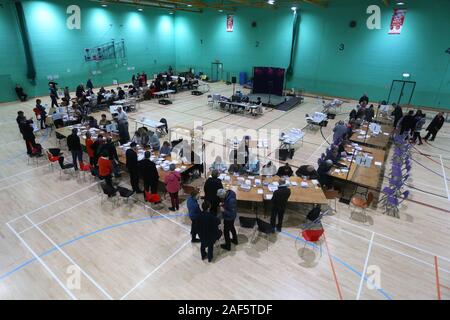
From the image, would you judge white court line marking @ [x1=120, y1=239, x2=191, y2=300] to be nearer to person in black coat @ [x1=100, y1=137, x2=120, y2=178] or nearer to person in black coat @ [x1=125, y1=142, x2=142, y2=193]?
person in black coat @ [x1=125, y1=142, x2=142, y2=193]

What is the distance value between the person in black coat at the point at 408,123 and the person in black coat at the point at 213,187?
1129 centimetres

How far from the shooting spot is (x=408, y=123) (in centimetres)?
1345

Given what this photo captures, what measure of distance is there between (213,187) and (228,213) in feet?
3.07

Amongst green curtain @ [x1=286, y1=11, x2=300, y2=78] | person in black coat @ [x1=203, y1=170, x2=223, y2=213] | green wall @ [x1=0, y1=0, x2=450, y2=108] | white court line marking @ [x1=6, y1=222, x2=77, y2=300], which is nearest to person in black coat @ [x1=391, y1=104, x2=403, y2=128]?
green wall @ [x1=0, y1=0, x2=450, y2=108]

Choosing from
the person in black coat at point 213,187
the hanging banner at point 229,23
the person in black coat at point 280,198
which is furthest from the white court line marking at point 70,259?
the hanging banner at point 229,23

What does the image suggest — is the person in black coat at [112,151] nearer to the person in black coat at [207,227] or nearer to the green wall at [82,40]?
the person in black coat at [207,227]

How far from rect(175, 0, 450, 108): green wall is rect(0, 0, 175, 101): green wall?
485cm

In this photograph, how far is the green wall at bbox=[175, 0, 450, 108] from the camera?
18.3m

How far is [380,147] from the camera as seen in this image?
1163 centimetres

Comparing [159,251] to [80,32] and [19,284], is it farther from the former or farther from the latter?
[80,32]

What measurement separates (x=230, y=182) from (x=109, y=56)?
75.0ft

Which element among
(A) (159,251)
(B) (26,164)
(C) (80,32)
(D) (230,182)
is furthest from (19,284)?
(C) (80,32)

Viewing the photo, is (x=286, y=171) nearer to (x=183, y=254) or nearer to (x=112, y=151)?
(x=183, y=254)

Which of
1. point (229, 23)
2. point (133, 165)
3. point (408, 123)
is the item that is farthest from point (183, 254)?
point (229, 23)
